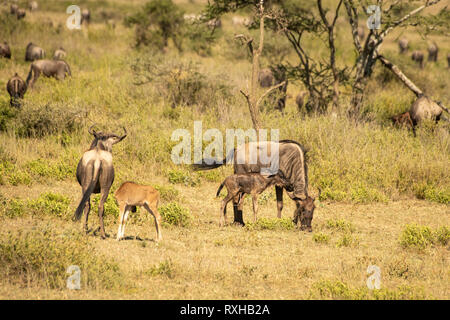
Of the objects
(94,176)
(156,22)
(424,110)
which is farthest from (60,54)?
(94,176)

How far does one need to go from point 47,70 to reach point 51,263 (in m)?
12.4

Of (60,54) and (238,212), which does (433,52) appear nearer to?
(60,54)

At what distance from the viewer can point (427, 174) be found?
444 inches

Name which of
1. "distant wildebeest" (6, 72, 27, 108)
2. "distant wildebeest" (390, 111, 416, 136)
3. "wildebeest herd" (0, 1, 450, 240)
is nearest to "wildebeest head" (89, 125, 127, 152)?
"wildebeest herd" (0, 1, 450, 240)

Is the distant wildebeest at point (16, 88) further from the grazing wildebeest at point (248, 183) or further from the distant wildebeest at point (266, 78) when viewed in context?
the grazing wildebeest at point (248, 183)

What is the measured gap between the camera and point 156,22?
2409 centimetres

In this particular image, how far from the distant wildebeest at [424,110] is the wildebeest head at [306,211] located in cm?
650

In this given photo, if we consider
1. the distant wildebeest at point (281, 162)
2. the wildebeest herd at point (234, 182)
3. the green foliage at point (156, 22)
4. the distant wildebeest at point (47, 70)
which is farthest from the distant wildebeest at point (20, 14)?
the distant wildebeest at point (281, 162)

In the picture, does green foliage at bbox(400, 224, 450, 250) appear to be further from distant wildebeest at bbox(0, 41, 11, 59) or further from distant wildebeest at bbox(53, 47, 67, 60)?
distant wildebeest at bbox(0, 41, 11, 59)

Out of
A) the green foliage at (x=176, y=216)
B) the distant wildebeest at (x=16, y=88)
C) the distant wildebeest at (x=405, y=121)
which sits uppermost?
the distant wildebeest at (x=16, y=88)

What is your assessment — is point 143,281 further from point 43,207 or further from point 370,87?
point 370,87

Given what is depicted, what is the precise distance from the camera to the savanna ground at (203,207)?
20.0 ft

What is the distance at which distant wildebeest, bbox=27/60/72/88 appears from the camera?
1723 cm
